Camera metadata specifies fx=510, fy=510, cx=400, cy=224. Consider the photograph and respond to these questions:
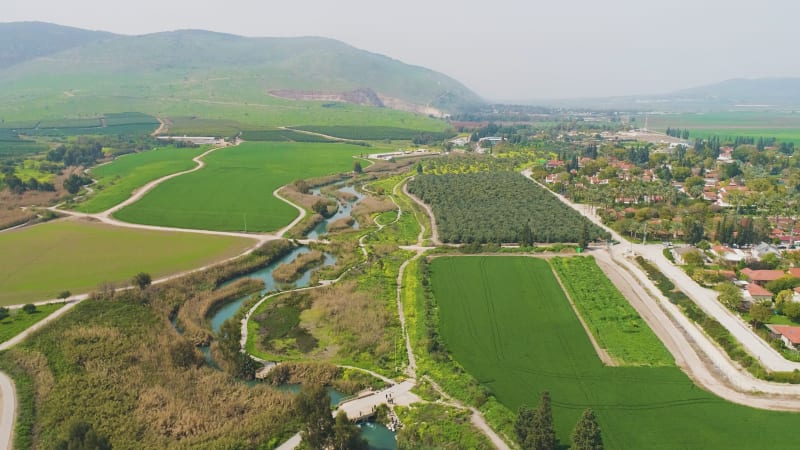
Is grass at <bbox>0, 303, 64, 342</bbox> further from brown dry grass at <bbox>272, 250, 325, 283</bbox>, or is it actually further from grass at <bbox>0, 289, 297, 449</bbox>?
brown dry grass at <bbox>272, 250, 325, 283</bbox>

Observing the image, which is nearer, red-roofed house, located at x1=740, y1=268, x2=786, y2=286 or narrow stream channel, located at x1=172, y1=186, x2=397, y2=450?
narrow stream channel, located at x1=172, y1=186, x2=397, y2=450

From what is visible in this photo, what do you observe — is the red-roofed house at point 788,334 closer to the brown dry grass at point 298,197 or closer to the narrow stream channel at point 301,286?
the narrow stream channel at point 301,286

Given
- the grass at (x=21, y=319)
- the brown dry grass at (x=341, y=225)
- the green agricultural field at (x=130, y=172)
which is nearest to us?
the grass at (x=21, y=319)

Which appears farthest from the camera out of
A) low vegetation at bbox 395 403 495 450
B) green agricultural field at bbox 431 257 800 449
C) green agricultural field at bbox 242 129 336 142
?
green agricultural field at bbox 242 129 336 142

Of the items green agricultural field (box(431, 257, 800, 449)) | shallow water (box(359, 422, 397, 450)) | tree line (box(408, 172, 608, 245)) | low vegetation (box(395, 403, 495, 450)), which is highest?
tree line (box(408, 172, 608, 245))

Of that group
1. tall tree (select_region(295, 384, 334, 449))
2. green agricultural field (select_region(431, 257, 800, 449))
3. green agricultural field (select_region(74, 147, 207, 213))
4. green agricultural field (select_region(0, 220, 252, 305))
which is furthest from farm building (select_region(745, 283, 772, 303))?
green agricultural field (select_region(74, 147, 207, 213))

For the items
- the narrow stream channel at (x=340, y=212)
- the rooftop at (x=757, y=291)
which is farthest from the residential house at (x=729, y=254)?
the narrow stream channel at (x=340, y=212)
